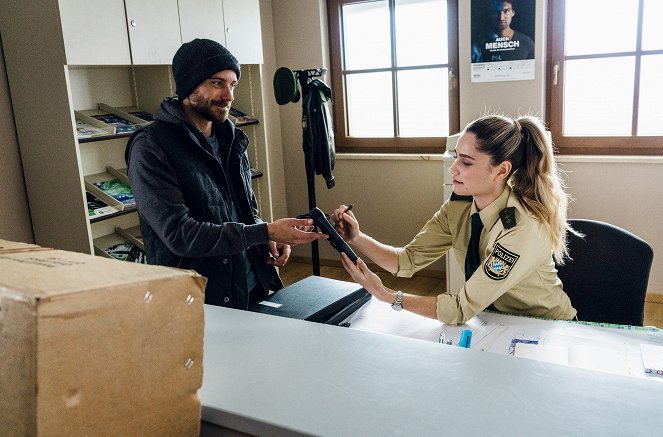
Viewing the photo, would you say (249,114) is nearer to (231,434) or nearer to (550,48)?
(550,48)

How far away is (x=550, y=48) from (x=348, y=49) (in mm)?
1405

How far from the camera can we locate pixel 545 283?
5.65 ft

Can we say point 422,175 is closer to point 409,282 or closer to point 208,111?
point 409,282

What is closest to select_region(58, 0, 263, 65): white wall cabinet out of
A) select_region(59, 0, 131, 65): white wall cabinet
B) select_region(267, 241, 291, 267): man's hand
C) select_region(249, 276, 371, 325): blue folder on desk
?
select_region(59, 0, 131, 65): white wall cabinet

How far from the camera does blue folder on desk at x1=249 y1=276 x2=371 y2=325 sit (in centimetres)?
157

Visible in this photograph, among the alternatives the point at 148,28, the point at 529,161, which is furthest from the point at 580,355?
the point at 148,28

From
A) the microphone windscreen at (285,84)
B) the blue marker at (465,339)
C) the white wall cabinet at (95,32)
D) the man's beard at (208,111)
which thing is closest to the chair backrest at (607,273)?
the blue marker at (465,339)

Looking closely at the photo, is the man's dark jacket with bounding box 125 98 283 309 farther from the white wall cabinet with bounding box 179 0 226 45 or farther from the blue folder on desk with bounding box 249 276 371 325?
the white wall cabinet with bounding box 179 0 226 45

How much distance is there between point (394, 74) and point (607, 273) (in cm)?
271

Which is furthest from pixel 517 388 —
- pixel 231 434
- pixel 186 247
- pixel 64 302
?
pixel 186 247

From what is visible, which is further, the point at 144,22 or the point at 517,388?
the point at 144,22

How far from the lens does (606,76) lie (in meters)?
3.55

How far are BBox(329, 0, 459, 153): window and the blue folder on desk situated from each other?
101 inches

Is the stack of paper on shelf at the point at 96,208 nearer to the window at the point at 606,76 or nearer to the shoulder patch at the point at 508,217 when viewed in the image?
the shoulder patch at the point at 508,217
